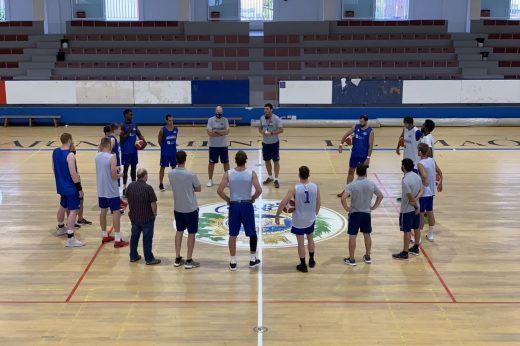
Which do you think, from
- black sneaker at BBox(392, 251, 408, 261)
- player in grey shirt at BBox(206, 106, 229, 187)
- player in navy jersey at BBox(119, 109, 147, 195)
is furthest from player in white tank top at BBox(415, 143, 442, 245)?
player in navy jersey at BBox(119, 109, 147, 195)

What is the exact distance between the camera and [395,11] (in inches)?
1203

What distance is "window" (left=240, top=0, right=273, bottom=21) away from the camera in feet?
101

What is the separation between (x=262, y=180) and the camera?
13.5 meters

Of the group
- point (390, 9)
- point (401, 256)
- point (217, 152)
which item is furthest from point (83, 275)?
point (390, 9)

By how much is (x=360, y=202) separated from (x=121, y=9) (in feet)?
83.8

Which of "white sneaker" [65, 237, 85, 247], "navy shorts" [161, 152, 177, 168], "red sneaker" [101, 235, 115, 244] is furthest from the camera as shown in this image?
"navy shorts" [161, 152, 177, 168]

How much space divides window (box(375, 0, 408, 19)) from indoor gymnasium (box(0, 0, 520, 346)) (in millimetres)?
734

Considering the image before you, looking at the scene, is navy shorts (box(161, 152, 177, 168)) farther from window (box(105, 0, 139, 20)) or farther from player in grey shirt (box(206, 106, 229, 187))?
window (box(105, 0, 139, 20))

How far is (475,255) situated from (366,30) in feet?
69.2

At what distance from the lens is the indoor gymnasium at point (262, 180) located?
23.4 feet

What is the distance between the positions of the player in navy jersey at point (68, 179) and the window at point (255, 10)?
23.1 metres

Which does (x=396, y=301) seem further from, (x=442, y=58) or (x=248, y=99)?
(x=442, y=58)

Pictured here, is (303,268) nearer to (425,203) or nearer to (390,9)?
(425,203)

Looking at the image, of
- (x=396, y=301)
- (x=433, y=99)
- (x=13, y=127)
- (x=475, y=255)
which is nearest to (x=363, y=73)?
(x=433, y=99)
